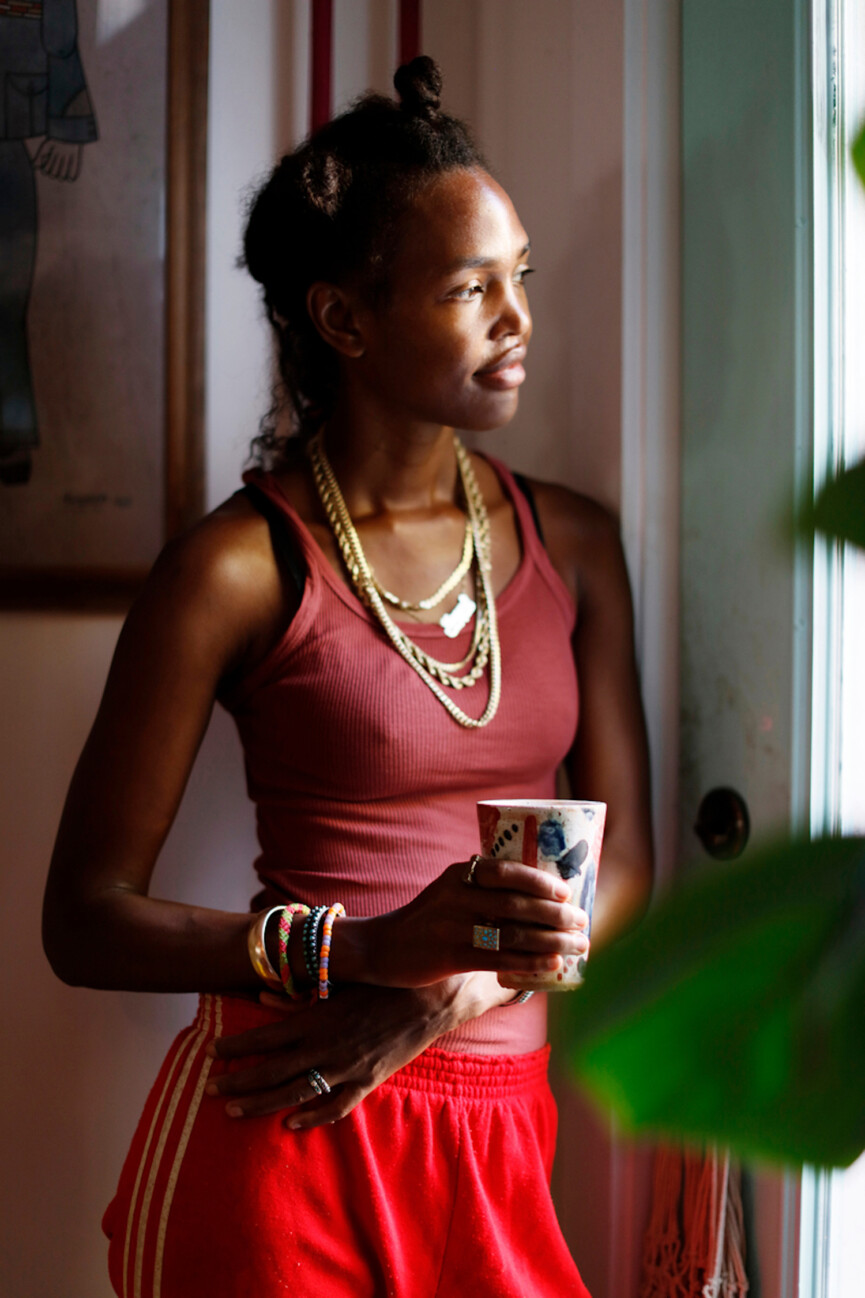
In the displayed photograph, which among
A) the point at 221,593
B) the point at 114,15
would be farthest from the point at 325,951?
the point at 114,15

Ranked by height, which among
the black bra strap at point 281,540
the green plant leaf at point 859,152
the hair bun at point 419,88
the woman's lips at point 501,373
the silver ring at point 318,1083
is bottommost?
the silver ring at point 318,1083

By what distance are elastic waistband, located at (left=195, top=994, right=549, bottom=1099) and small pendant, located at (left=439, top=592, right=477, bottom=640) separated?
393 mm

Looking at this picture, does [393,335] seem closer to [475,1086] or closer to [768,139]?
[768,139]

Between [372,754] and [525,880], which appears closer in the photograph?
[525,880]

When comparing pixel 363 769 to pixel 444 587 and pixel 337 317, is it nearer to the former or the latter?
pixel 444 587

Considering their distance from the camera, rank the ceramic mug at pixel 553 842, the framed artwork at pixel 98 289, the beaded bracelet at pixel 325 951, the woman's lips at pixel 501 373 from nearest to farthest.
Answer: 1. the ceramic mug at pixel 553 842
2. the beaded bracelet at pixel 325 951
3. the woman's lips at pixel 501 373
4. the framed artwork at pixel 98 289

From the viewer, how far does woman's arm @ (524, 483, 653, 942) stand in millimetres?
1077

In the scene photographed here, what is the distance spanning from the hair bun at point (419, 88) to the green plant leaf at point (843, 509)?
97 centimetres

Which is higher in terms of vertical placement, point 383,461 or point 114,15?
point 114,15

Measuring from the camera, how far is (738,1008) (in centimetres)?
20

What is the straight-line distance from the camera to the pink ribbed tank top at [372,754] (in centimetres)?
101

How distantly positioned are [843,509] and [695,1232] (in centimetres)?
100

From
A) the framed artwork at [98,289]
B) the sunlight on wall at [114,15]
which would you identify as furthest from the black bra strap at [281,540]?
the sunlight on wall at [114,15]

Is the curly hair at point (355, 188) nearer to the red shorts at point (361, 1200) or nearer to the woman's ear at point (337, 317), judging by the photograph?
the woman's ear at point (337, 317)
